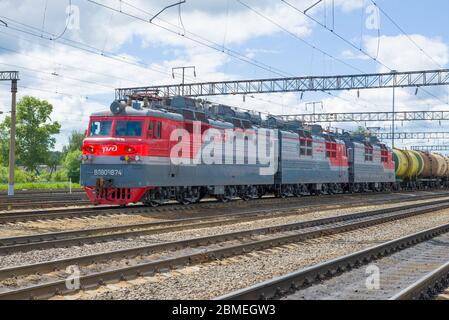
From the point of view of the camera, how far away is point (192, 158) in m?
22.0

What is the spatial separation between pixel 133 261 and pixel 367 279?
4.32 metres

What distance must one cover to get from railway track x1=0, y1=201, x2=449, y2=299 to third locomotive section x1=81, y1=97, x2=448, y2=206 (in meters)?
5.95

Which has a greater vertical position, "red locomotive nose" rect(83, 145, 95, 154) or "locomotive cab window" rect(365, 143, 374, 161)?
"locomotive cab window" rect(365, 143, 374, 161)

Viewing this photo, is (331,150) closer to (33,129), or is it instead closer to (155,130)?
(155,130)

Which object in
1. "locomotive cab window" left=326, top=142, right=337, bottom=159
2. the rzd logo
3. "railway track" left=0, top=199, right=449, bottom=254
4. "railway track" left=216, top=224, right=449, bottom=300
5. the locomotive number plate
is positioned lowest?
"railway track" left=216, top=224, right=449, bottom=300

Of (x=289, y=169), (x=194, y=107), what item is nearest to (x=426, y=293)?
(x=194, y=107)

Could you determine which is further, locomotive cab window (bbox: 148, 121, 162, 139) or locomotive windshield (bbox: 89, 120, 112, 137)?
locomotive windshield (bbox: 89, 120, 112, 137)

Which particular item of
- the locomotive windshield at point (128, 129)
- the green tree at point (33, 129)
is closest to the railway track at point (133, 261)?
the locomotive windshield at point (128, 129)

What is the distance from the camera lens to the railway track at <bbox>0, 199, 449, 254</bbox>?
40.0 ft

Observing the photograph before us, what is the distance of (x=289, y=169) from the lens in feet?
100.0

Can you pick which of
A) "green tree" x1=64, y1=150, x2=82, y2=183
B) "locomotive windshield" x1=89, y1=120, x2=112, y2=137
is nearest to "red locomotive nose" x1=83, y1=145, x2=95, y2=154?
"locomotive windshield" x1=89, y1=120, x2=112, y2=137

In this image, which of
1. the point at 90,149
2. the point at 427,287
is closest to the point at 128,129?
the point at 90,149

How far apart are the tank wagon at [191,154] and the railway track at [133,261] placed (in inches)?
236

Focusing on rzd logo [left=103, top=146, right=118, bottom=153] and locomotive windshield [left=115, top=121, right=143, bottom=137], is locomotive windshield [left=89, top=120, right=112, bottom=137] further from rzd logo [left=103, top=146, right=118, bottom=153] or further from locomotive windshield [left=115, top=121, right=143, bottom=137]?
rzd logo [left=103, top=146, right=118, bottom=153]
